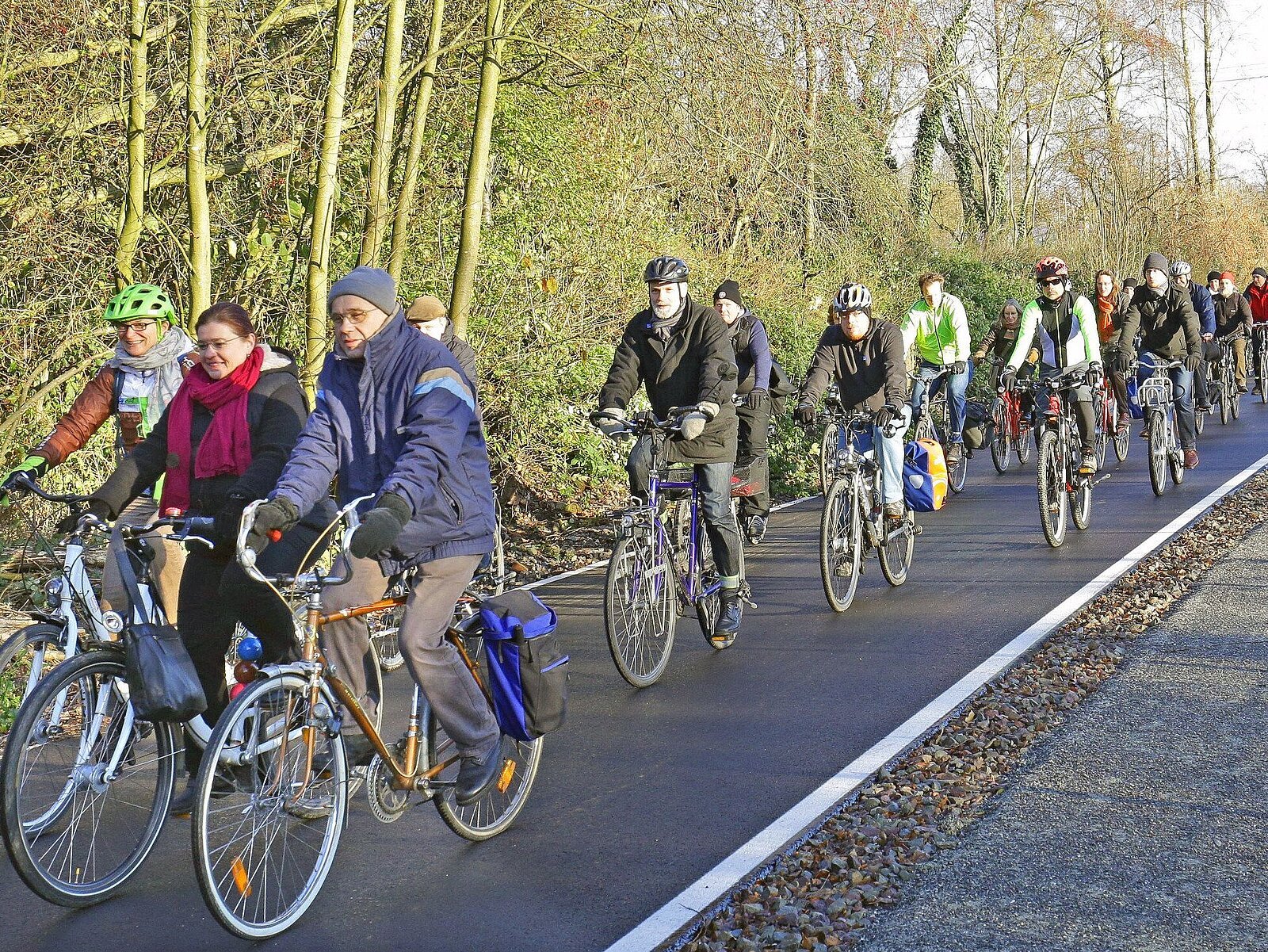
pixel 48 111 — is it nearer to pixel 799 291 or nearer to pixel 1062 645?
pixel 1062 645

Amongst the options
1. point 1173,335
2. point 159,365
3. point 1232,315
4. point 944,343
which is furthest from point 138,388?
point 1232,315

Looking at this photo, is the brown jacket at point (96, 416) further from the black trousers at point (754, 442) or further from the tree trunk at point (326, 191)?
the black trousers at point (754, 442)

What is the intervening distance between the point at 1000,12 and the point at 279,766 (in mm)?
26795

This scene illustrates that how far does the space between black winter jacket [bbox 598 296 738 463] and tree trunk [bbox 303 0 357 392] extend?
325 cm

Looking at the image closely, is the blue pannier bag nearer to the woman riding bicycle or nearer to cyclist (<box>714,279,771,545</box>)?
the woman riding bicycle

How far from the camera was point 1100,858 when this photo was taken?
15.6 ft

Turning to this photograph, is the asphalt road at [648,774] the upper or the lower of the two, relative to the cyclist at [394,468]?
lower

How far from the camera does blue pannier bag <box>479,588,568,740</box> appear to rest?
4.86 metres

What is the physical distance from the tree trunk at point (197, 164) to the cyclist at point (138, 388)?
309cm

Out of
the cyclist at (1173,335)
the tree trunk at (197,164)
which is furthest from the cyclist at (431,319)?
the cyclist at (1173,335)

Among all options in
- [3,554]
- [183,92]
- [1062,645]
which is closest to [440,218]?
[183,92]

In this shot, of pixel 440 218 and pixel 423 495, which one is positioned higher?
pixel 440 218

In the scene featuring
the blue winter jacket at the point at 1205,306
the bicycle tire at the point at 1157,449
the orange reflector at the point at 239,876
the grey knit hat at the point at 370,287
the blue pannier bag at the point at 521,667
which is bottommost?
the orange reflector at the point at 239,876

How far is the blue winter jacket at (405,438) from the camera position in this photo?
4.61m
